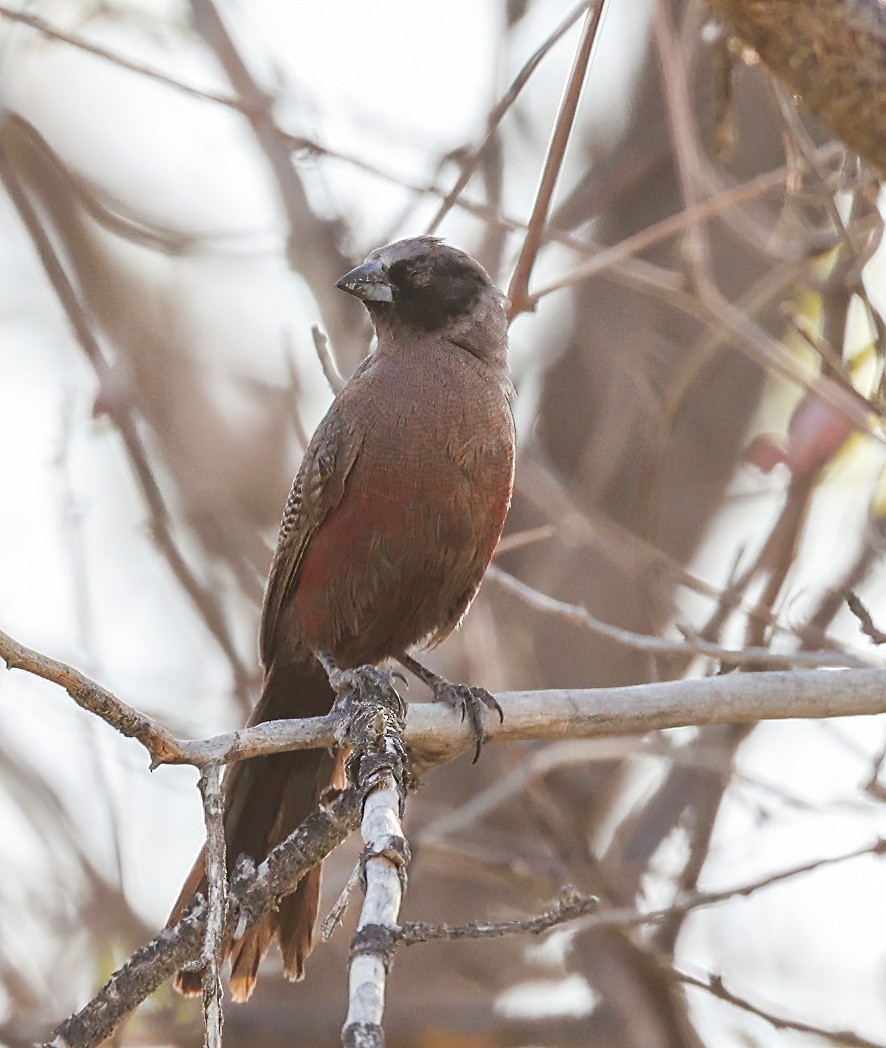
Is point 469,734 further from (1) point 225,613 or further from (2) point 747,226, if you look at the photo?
(2) point 747,226

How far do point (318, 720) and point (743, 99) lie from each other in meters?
4.80

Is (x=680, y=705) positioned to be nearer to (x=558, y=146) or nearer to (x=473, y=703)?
(x=473, y=703)

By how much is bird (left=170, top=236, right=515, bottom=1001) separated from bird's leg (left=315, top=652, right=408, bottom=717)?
18 mm

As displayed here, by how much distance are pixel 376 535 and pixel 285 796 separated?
96cm

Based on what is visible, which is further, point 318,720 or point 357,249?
point 357,249

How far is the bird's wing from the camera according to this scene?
450 cm

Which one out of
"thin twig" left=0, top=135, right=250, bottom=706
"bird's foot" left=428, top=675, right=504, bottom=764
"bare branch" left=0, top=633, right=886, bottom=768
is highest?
"thin twig" left=0, top=135, right=250, bottom=706

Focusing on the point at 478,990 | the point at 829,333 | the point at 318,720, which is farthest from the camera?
the point at 478,990

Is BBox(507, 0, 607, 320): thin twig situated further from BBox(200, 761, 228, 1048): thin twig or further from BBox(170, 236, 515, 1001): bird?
BBox(200, 761, 228, 1048): thin twig

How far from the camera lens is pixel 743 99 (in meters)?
6.91

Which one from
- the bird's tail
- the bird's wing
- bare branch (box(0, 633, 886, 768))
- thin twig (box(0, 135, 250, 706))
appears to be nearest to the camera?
bare branch (box(0, 633, 886, 768))

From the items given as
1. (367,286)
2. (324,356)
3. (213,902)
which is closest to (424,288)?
(367,286)

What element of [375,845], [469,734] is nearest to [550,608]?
[469,734]

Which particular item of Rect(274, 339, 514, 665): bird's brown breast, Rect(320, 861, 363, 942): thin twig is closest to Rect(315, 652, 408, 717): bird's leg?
Rect(274, 339, 514, 665): bird's brown breast
